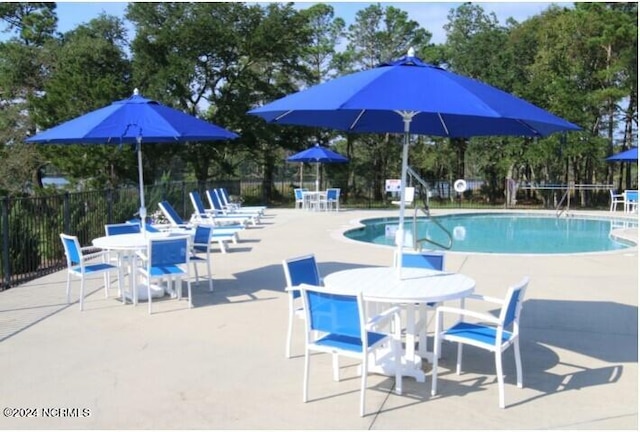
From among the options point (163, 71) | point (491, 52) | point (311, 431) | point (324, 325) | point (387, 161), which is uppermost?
point (491, 52)

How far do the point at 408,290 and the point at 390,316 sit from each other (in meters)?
0.25

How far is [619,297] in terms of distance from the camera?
7262mm

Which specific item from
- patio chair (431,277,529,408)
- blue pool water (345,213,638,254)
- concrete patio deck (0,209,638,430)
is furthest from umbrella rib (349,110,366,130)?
blue pool water (345,213,638,254)

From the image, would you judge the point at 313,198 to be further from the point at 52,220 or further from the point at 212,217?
the point at 52,220

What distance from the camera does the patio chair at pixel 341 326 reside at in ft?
12.3

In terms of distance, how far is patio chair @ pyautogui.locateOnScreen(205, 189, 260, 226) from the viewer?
48.6 feet

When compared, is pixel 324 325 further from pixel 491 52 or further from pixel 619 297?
pixel 491 52

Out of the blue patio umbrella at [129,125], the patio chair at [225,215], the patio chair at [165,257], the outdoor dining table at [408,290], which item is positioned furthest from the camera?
the patio chair at [225,215]

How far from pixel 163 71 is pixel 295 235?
1322 cm

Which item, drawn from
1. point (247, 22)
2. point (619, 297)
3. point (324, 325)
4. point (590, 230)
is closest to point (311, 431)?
point (324, 325)

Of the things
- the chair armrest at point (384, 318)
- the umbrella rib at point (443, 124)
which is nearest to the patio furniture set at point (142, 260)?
the chair armrest at point (384, 318)

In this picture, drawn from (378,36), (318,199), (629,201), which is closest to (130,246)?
(318,199)

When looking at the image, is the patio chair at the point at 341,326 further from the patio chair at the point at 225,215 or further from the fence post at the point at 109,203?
the patio chair at the point at 225,215

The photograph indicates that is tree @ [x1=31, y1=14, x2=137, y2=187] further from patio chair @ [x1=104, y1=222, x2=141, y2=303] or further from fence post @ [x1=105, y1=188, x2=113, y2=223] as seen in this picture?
patio chair @ [x1=104, y1=222, x2=141, y2=303]
